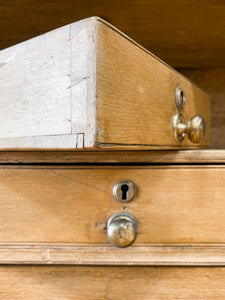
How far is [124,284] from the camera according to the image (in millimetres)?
476

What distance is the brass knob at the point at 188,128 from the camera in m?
0.47

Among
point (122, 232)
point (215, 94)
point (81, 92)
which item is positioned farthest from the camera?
point (215, 94)

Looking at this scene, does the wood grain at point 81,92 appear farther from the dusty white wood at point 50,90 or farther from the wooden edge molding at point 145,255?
the wooden edge molding at point 145,255

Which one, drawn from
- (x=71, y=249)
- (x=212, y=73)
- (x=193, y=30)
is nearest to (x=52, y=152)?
(x=71, y=249)

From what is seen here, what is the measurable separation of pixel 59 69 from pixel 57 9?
0.36 meters

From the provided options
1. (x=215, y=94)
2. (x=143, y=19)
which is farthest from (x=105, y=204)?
(x=215, y=94)

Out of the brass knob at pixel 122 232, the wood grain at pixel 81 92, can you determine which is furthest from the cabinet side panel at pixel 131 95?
the brass knob at pixel 122 232

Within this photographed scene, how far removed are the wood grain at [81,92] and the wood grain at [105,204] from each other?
9cm

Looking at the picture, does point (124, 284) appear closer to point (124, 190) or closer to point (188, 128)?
point (124, 190)

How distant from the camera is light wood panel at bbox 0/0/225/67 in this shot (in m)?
0.59

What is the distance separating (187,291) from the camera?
1.55 feet

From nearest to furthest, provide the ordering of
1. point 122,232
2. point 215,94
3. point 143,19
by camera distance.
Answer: point 122,232, point 143,19, point 215,94

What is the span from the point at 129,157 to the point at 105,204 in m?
0.09

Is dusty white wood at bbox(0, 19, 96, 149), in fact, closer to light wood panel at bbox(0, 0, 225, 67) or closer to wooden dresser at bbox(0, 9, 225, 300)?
wooden dresser at bbox(0, 9, 225, 300)
